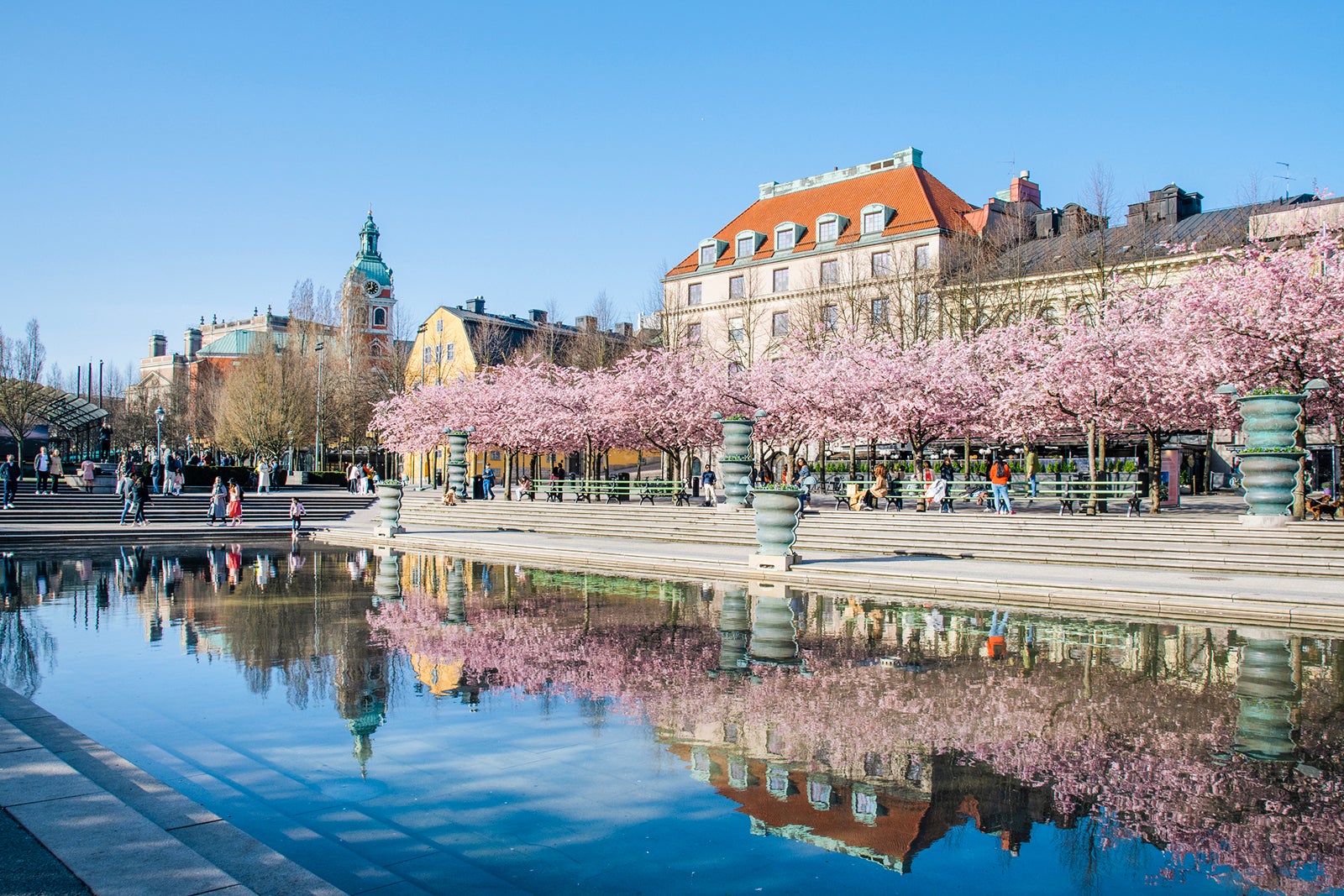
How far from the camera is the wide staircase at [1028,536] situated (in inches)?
742

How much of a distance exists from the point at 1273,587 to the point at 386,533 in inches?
955

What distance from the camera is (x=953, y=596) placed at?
16625 mm

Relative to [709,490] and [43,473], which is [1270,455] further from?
[43,473]

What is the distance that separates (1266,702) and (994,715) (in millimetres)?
2612

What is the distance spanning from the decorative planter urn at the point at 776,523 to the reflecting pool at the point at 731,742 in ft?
17.5

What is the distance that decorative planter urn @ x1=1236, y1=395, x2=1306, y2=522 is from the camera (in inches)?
813

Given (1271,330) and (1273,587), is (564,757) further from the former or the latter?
(1271,330)

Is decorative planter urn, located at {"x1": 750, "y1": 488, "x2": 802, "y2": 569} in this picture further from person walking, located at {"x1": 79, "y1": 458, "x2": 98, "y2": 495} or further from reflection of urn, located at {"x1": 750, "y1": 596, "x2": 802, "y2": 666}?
person walking, located at {"x1": 79, "y1": 458, "x2": 98, "y2": 495}

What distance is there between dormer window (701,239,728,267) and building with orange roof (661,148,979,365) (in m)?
0.08

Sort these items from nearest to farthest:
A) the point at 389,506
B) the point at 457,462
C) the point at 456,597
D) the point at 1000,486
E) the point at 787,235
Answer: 1. the point at 456,597
2. the point at 1000,486
3. the point at 389,506
4. the point at 457,462
5. the point at 787,235

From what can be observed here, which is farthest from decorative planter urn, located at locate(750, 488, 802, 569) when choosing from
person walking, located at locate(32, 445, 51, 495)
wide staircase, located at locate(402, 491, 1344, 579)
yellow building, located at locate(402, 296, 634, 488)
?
yellow building, located at locate(402, 296, 634, 488)

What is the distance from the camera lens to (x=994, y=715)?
837cm

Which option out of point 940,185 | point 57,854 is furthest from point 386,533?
point 940,185

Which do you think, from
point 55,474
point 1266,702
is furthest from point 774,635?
point 55,474
